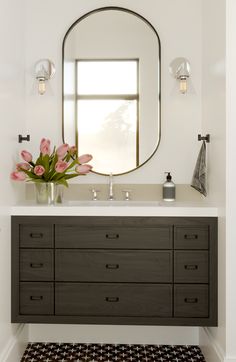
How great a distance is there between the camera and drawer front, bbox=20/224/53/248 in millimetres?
2568

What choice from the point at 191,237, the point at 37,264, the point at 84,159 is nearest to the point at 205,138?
the point at 191,237

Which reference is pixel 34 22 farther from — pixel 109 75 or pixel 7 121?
pixel 7 121

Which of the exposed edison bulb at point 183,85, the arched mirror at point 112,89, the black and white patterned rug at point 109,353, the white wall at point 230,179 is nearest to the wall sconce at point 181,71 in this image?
the exposed edison bulb at point 183,85

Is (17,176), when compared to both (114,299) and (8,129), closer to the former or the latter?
(8,129)

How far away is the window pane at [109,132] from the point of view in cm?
298

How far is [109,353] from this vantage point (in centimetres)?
281

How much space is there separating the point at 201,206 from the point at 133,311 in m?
0.74

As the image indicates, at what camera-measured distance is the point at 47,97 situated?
2.99 m

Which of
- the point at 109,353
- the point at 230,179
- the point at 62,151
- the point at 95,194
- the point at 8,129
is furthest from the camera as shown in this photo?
the point at 95,194

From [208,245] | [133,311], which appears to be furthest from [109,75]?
[133,311]

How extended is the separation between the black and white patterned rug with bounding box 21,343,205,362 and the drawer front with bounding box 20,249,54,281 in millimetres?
569

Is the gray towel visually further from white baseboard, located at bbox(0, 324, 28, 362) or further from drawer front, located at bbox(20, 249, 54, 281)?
white baseboard, located at bbox(0, 324, 28, 362)

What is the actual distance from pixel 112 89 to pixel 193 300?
147 cm

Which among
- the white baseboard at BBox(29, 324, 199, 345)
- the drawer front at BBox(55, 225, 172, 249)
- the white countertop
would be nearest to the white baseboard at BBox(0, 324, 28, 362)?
the white baseboard at BBox(29, 324, 199, 345)
